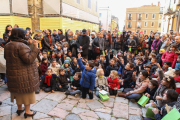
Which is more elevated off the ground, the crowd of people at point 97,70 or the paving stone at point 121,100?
the crowd of people at point 97,70

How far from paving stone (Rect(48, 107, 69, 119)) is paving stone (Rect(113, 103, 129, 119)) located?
122 centimetres

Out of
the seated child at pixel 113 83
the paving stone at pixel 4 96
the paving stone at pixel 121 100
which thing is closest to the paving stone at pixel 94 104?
the paving stone at pixel 121 100

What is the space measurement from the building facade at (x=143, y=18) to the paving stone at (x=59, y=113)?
40716mm

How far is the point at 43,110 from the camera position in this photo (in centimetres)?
358

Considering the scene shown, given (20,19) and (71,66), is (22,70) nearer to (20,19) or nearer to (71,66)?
(71,66)

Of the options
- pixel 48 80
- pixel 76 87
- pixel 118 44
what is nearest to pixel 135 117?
pixel 76 87

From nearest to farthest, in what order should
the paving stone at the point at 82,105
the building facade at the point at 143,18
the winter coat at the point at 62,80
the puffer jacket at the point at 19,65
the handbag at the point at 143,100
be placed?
the puffer jacket at the point at 19,65
the paving stone at the point at 82,105
the handbag at the point at 143,100
the winter coat at the point at 62,80
the building facade at the point at 143,18

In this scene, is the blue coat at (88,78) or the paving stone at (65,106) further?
the blue coat at (88,78)

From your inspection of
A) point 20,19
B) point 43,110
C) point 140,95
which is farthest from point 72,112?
point 20,19

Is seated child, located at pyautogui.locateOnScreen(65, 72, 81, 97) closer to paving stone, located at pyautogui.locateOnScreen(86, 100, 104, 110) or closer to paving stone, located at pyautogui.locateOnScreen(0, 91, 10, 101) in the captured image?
paving stone, located at pyautogui.locateOnScreen(86, 100, 104, 110)

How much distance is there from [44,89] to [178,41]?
5558 mm

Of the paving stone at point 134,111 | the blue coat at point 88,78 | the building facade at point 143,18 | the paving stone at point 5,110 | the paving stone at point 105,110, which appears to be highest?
the building facade at point 143,18

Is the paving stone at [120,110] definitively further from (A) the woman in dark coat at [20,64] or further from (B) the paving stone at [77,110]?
(A) the woman in dark coat at [20,64]

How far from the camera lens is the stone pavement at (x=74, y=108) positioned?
3.40 meters
